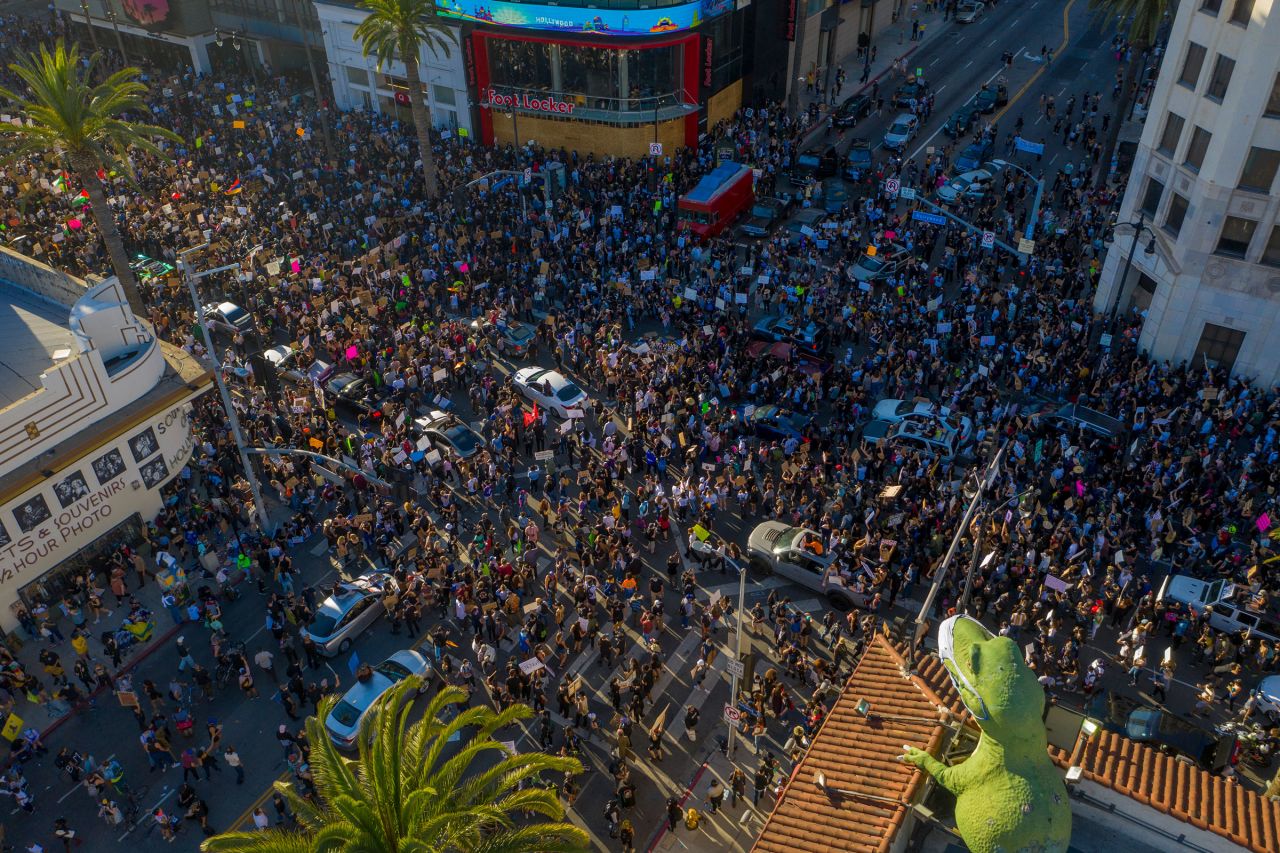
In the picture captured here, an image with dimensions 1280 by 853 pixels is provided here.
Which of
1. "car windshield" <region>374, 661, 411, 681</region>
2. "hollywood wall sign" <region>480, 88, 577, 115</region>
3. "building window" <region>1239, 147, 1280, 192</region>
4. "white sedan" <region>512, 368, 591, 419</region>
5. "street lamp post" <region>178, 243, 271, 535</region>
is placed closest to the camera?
→ "car windshield" <region>374, 661, 411, 681</region>

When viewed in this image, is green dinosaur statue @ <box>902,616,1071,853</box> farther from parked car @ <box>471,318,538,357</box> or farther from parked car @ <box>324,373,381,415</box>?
parked car @ <box>471,318,538,357</box>

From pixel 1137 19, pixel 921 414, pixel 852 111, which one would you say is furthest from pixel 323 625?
pixel 852 111

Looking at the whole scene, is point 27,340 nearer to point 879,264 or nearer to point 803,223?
point 879,264

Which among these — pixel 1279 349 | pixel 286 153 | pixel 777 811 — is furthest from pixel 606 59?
pixel 777 811

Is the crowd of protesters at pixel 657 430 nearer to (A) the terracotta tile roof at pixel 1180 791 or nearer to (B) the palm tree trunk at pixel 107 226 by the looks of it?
(B) the palm tree trunk at pixel 107 226

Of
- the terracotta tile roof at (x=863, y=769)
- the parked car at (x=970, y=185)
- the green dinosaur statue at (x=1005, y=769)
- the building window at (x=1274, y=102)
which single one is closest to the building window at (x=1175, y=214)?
the building window at (x=1274, y=102)

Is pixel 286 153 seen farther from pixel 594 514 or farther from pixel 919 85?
pixel 919 85

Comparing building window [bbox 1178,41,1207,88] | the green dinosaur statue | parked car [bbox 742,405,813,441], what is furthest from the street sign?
the green dinosaur statue
